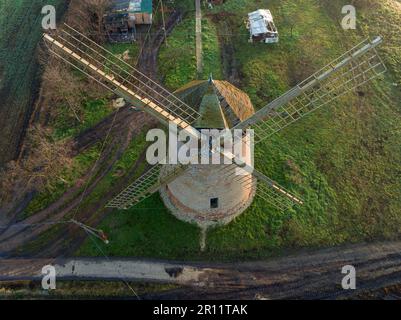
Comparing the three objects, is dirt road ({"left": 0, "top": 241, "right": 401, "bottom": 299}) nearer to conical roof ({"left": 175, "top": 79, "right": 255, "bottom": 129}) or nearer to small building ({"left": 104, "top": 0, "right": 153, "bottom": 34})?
conical roof ({"left": 175, "top": 79, "right": 255, "bottom": 129})

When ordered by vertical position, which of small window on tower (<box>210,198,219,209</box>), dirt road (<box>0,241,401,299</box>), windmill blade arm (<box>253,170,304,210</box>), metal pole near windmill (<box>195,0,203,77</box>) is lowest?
dirt road (<box>0,241,401,299</box>)

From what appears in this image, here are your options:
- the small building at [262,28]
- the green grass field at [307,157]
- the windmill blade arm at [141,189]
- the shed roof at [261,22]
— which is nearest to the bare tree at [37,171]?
the windmill blade arm at [141,189]

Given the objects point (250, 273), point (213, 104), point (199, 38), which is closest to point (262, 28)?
point (199, 38)

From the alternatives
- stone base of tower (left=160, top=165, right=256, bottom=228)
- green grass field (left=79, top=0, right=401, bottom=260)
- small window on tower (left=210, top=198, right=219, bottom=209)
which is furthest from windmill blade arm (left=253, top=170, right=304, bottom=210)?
small window on tower (left=210, top=198, right=219, bottom=209)

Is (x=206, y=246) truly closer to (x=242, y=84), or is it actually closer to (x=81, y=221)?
(x=81, y=221)

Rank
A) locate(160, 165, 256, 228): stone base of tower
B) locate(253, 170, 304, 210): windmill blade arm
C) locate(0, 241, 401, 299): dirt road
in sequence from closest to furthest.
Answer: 1. locate(0, 241, 401, 299): dirt road
2. locate(160, 165, 256, 228): stone base of tower
3. locate(253, 170, 304, 210): windmill blade arm

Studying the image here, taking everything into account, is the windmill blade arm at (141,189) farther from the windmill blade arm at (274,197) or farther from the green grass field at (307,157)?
the windmill blade arm at (274,197)

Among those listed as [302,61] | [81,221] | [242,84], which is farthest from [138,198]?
[302,61]
